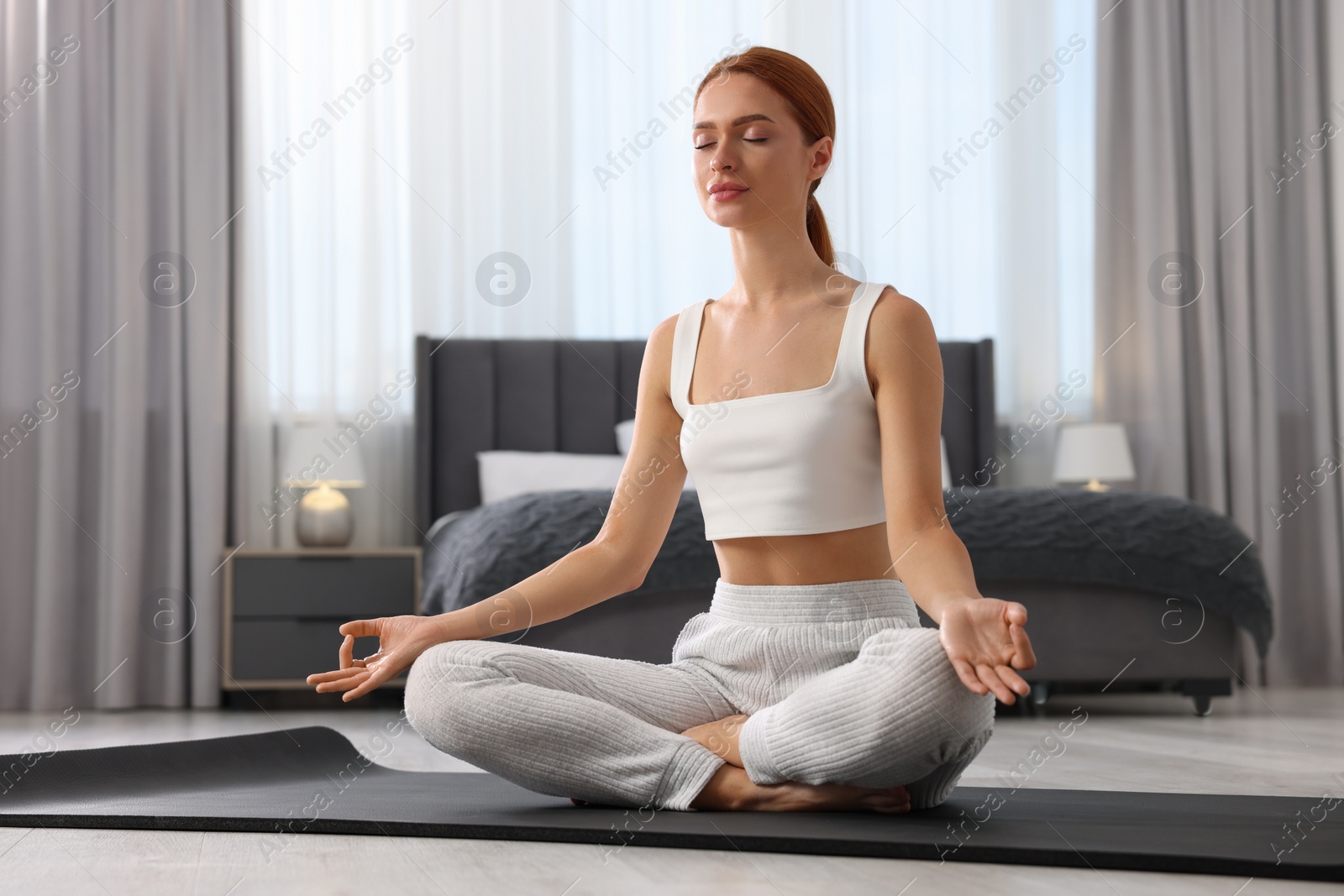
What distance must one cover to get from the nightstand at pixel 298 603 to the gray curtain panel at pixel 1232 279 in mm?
2589

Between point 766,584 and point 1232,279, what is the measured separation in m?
3.38

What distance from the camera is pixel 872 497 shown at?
4.67 ft

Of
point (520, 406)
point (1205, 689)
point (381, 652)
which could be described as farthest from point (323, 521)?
point (1205, 689)

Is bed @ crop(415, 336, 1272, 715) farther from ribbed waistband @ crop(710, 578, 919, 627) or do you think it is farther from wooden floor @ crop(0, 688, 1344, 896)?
ribbed waistband @ crop(710, 578, 919, 627)

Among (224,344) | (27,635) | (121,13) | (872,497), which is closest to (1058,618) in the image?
(872,497)

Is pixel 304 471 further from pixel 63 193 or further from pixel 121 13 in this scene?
pixel 121 13

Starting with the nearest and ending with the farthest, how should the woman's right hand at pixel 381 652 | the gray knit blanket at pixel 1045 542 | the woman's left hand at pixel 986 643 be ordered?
the woman's left hand at pixel 986 643, the woman's right hand at pixel 381 652, the gray knit blanket at pixel 1045 542

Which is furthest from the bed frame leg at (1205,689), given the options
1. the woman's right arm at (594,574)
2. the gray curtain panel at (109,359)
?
the gray curtain panel at (109,359)

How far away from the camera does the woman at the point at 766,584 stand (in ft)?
4.13

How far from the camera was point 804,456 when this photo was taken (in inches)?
55.4

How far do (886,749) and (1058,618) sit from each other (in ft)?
5.96

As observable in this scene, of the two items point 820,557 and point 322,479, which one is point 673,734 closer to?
point 820,557

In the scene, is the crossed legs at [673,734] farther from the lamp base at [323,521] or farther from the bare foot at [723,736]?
A: the lamp base at [323,521]

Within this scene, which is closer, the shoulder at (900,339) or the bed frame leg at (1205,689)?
the shoulder at (900,339)
